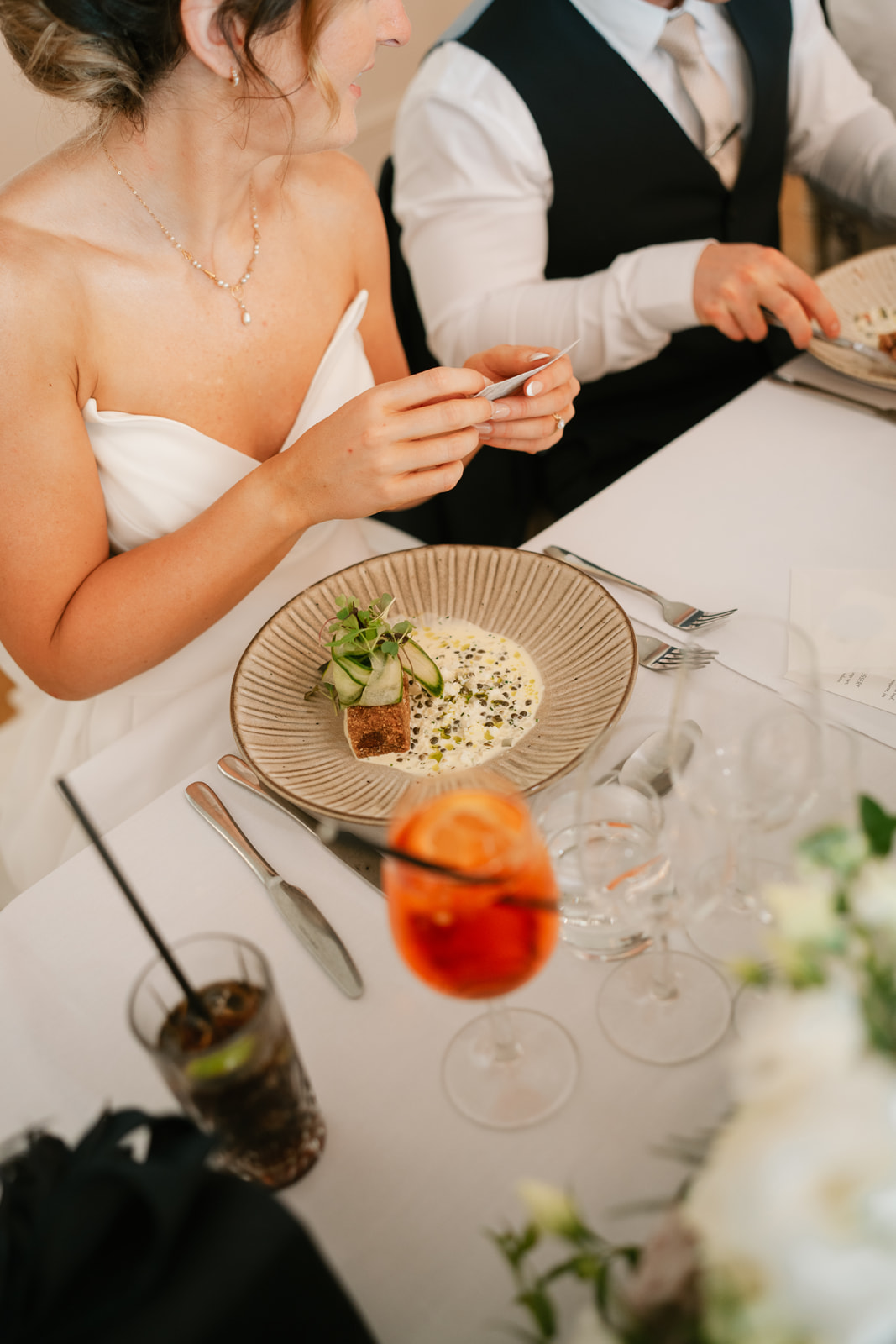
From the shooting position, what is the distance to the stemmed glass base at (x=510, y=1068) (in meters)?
0.73

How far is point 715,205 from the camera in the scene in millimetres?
2086

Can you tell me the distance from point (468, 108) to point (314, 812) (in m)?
1.55

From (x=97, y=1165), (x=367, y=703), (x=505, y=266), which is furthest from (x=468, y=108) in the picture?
(x=97, y=1165)

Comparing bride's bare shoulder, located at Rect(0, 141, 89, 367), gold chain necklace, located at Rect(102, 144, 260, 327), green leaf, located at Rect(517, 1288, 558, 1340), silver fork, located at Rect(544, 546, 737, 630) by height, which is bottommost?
silver fork, located at Rect(544, 546, 737, 630)

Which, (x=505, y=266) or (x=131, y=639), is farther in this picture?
(x=505, y=266)

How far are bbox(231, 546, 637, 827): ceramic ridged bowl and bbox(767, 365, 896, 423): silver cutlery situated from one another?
68 centimetres

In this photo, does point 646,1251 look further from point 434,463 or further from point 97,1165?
point 434,463

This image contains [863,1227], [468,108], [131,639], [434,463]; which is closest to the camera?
[863,1227]

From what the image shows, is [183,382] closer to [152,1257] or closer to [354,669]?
[354,669]

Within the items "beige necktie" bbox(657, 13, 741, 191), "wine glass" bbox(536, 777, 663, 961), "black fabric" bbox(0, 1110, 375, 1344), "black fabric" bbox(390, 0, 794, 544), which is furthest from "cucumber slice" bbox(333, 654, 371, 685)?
"beige necktie" bbox(657, 13, 741, 191)

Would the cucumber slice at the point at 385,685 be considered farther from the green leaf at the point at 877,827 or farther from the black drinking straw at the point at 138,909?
the green leaf at the point at 877,827

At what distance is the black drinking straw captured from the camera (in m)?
0.55

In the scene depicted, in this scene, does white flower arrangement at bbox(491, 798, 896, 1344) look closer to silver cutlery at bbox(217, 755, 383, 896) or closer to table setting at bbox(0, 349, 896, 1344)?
table setting at bbox(0, 349, 896, 1344)

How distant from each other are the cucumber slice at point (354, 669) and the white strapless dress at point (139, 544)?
11.0 inches
